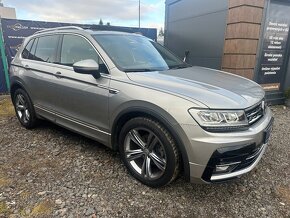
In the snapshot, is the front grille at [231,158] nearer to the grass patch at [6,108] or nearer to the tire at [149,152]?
the tire at [149,152]

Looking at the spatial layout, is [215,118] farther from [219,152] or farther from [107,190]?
[107,190]

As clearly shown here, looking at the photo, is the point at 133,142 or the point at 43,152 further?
the point at 43,152

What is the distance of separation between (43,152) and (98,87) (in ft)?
4.86

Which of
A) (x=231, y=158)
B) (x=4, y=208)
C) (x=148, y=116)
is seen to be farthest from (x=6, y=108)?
(x=231, y=158)

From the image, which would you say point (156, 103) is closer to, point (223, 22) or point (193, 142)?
point (193, 142)

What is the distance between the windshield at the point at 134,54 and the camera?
3.00 meters

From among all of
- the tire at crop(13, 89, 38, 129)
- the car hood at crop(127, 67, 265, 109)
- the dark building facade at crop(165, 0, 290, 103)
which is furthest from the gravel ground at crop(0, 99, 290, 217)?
the dark building facade at crop(165, 0, 290, 103)

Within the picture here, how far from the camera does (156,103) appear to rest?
2400 millimetres

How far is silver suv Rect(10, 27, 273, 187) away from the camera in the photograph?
2.22 meters

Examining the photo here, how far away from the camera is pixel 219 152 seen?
2.16 metres

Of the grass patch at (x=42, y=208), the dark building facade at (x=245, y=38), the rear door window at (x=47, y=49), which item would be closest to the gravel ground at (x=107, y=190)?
the grass patch at (x=42, y=208)

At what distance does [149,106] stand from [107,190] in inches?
41.9

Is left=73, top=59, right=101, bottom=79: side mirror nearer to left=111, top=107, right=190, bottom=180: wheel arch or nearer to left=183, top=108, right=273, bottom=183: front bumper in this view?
left=111, top=107, right=190, bottom=180: wheel arch

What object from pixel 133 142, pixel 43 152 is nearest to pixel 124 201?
pixel 133 142
